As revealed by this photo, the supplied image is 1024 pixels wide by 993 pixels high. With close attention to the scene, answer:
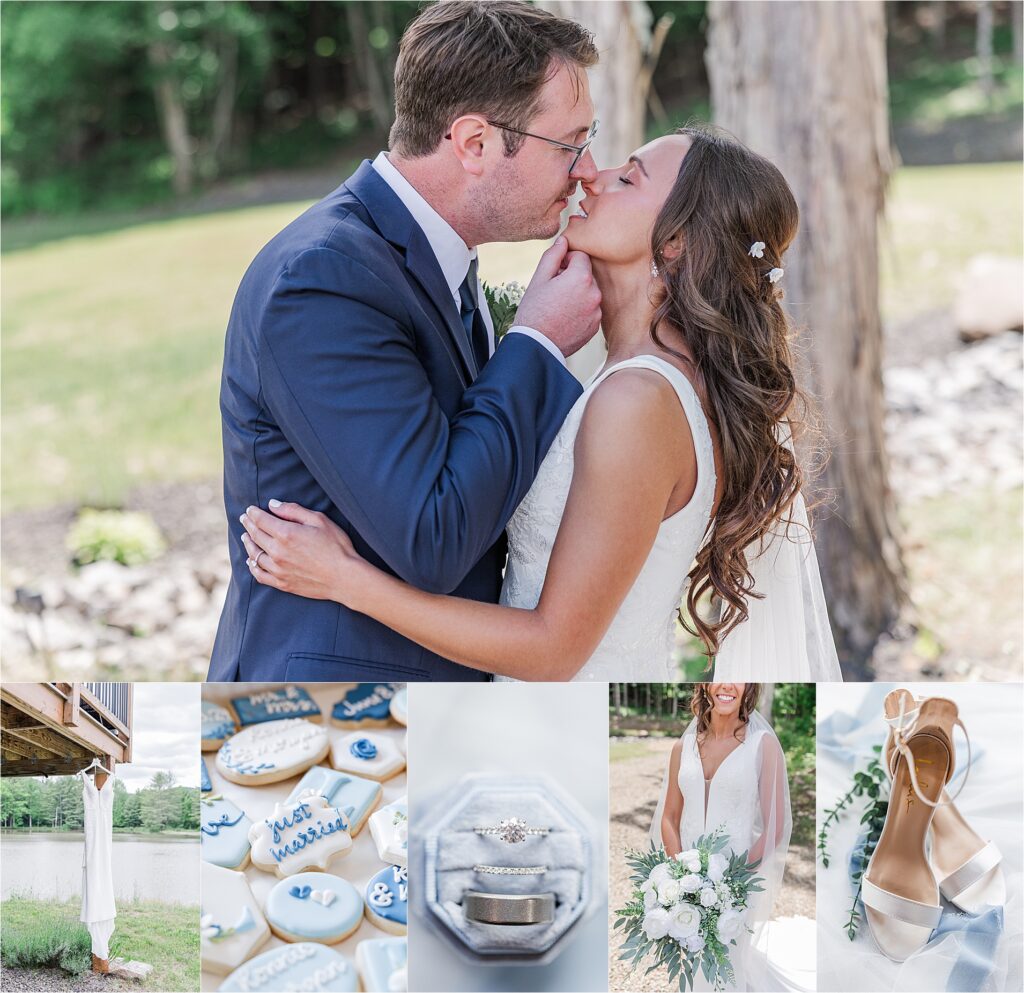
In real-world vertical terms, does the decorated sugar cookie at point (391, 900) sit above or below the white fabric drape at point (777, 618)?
below

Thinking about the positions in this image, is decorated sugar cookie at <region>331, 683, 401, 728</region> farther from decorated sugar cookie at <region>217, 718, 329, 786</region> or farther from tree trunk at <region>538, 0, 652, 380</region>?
tree trunk at <region>538, 0, 652, 380</region>

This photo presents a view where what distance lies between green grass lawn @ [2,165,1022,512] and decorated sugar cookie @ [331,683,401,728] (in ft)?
23.5

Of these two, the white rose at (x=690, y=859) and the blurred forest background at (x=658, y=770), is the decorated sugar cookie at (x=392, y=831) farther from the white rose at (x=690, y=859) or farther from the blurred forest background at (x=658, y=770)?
the white rose at (x=690, y=859)

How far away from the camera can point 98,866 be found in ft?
6.75

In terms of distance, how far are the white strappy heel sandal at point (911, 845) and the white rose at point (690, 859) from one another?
30cm

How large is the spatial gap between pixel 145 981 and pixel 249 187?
16.9 m

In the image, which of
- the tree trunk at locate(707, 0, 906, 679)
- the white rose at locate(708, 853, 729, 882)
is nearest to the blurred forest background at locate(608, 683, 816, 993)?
the white rose at locate(708, 853, 729, 882)

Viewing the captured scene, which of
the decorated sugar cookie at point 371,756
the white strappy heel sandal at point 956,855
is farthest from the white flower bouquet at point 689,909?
the decorated sugar cookie at point 371,756

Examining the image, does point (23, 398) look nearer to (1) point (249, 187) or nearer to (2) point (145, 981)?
(1) point (249, 187)

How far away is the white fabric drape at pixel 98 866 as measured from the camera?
2059mm

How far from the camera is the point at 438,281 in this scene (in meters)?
2.19

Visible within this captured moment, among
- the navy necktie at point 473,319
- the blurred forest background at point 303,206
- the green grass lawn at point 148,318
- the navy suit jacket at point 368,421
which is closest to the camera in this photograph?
the navy suit jacket at point 368,421

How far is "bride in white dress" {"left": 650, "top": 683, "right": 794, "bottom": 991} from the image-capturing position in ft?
6.73

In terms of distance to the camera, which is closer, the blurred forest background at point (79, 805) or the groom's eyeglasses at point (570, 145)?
the blurred forest background at point (79, 805)
